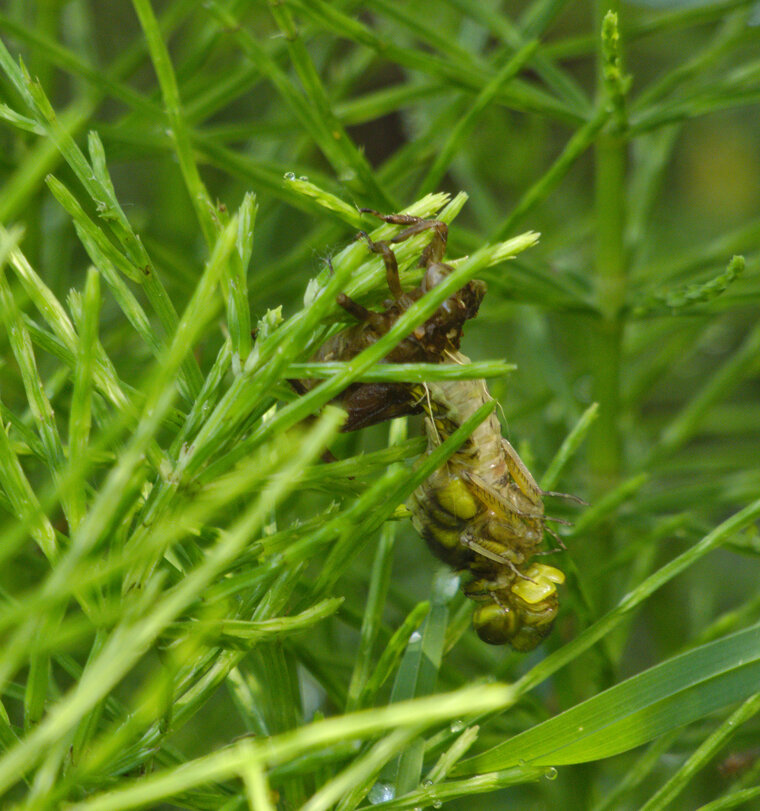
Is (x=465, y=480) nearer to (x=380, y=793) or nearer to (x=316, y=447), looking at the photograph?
(x=380, y=793)

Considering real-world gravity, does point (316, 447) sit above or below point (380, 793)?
above

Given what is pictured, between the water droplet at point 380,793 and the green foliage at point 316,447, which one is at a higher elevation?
the green foliage at point 316,447

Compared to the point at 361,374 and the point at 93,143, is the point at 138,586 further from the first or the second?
the point at 93,143

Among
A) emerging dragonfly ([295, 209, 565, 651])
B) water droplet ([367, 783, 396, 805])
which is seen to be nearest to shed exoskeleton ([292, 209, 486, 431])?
emerging dragonfly ([295, 209, 565, 651])

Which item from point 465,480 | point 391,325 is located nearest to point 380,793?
point 465,480

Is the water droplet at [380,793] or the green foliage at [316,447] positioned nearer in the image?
the green foliage at [316,447]

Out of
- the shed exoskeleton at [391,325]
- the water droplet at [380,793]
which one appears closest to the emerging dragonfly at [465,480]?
the shed exoskeleton at [391,325]

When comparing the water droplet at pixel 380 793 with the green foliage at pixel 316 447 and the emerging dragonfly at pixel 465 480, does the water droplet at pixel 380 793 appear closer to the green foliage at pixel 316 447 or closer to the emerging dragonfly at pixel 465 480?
the green foliage at pixel 316 447

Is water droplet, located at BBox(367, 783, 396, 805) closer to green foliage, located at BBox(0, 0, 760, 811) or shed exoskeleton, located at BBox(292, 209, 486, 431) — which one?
green foliage, located at BBox(0, 0, 760, 811)
